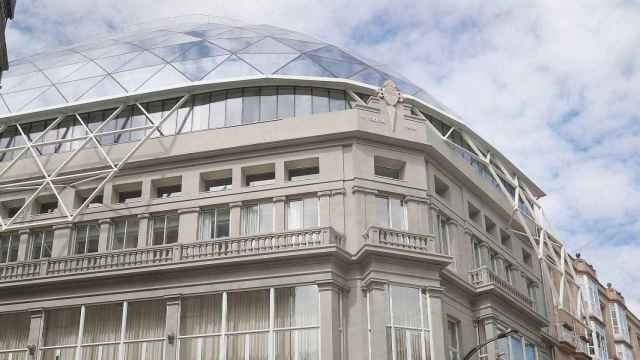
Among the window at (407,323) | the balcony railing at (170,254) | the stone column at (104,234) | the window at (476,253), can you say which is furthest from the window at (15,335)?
the window at (476,253)

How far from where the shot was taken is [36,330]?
131 feet

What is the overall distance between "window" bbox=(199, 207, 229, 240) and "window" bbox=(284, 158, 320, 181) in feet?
11.9

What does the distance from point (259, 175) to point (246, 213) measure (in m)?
2.34

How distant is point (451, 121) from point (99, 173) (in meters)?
19.8

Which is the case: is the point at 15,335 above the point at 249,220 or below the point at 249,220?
below

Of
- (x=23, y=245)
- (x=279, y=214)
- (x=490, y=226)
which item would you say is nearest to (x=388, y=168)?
(x=279, y=214)

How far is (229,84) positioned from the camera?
145 feet

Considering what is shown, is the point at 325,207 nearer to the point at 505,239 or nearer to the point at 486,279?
the point at 486,279

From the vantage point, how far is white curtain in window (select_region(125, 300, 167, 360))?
3809 cm

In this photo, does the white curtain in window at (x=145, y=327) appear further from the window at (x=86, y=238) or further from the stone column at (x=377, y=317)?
the stone column at (x=377, y=317)

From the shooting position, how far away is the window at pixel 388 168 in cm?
4159

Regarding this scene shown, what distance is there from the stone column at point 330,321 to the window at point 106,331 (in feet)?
25.0

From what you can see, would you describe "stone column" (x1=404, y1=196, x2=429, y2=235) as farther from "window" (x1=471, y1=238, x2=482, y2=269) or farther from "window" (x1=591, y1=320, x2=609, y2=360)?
"window" (x1=591, y1=320, x2=609, y2=360)

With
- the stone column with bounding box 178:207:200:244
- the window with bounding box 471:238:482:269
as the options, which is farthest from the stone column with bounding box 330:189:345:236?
the window with bounding box 471:238:482:269
